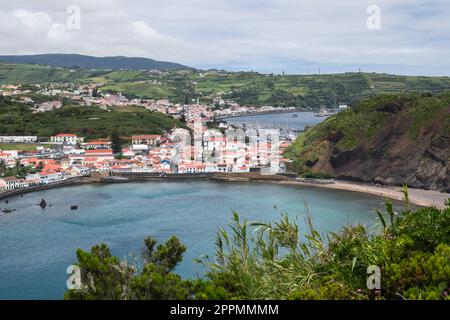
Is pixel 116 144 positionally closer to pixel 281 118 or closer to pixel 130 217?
pixel 130 217

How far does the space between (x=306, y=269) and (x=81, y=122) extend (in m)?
54.4

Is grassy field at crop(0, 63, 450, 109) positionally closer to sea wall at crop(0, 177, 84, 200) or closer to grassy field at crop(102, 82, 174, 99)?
grassy field at crop(102, 82, 174, 99)

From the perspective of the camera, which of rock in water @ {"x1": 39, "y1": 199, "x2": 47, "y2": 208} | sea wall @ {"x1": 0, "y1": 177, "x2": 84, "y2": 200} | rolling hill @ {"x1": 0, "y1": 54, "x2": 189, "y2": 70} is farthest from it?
rolling hill @ {"x1": 0, "y1": 54, "x2": 189, "y2": 70}

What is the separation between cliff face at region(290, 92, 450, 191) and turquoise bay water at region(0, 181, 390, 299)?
486 cm

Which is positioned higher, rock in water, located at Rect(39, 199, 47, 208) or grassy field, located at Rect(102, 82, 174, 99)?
grassy field, located at Rect(102, 82, 174, 99)

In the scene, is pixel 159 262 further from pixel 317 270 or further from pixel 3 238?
pixel 3 238

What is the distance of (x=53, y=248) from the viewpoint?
69.5ft

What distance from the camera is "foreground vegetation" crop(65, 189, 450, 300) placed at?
14.1 feet

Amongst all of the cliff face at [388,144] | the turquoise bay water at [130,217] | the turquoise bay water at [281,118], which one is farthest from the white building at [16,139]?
the turquoise bay water at [281,118]

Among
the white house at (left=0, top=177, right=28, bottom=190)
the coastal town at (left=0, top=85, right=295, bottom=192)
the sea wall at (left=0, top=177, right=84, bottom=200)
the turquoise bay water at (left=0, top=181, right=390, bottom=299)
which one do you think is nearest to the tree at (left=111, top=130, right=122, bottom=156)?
the coastal town at (left=0, top=85, right=295, bottom=192)

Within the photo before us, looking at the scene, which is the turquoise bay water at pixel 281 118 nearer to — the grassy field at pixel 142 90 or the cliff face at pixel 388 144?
the grassy field at pixel 142 90

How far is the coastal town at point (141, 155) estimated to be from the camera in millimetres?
40781
